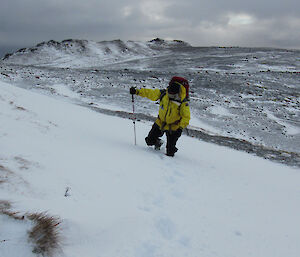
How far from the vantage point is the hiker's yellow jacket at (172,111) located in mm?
6449

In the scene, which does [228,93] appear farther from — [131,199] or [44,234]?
[44,234]

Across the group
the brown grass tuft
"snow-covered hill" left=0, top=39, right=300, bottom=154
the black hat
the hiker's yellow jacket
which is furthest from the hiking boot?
"snow-covered hill" left=0, top=39, right=300, bottom=154

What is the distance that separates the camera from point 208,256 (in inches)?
118

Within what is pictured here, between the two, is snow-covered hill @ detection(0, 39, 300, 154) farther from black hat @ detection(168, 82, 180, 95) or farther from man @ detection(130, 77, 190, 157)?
black hat @ detection(168, 82, 180, 95)

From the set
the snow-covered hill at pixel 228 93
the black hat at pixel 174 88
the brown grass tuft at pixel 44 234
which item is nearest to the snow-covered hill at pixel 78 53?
the snow-covered hill at pixel 228 93

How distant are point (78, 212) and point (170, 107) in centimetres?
432

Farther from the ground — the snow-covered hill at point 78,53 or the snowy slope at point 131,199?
the snow-covered hill at point 78,53

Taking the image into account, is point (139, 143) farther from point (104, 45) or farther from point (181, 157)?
point (104, 45)

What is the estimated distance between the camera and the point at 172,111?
676 cm

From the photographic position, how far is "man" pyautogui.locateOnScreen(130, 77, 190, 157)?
6.41 meters

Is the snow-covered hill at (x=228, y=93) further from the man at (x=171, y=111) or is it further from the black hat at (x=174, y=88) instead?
the black hat at (x=174, y=88)

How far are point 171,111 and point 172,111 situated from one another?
3cm

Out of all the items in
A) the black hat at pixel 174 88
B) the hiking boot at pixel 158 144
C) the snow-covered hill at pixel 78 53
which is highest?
the snow-covered hill at pixel 78 53

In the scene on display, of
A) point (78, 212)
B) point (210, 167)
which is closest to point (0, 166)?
point (78, 212)
